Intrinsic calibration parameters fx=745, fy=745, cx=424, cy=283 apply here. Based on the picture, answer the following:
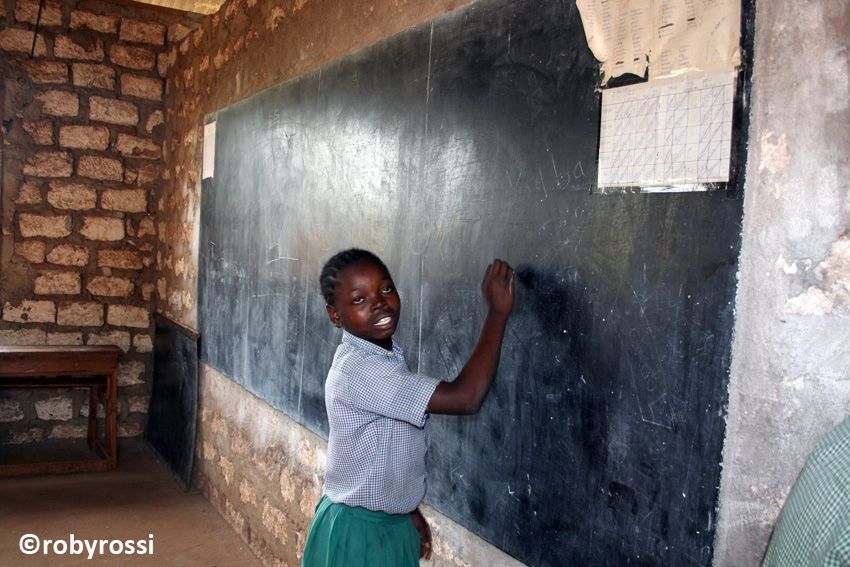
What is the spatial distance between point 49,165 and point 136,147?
62 centimetres

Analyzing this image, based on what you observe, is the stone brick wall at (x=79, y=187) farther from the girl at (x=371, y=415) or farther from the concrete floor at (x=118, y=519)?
the girl at (x=371, y=415)

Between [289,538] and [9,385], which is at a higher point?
[9,385]

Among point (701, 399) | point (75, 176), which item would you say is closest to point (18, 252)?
point (75, 176)

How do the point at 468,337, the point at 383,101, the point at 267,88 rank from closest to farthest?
the point at 468,337 → the point at 383,101 → the point at 267,88

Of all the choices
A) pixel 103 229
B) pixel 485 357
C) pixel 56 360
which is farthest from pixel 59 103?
pixel 485 357

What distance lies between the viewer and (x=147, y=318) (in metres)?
5.69

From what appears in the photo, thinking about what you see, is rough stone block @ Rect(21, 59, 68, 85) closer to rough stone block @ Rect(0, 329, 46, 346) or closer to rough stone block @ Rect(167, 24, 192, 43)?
rough stone block @ Rect(167, 24, 192, 43)

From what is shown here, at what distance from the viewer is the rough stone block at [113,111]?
5450mm

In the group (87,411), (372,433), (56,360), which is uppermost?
(372,433)

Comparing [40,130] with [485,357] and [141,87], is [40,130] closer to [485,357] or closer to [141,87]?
[141,87]

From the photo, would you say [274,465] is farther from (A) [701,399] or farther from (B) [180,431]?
(A) [701,399]

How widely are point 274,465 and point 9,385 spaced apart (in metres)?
2.39

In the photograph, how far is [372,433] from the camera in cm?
177

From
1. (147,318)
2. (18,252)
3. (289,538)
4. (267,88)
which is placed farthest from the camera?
(147,318)
